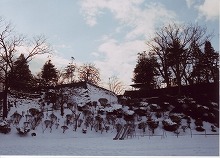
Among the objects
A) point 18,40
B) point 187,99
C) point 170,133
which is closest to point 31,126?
point 18,40

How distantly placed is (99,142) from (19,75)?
664 centimetres

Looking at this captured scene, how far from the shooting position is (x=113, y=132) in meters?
12.5

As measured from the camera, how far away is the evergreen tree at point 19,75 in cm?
1402

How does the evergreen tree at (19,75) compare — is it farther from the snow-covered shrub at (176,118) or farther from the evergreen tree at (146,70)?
the evergreen tree at (146,70)

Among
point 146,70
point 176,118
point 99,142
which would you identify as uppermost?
point 146,70

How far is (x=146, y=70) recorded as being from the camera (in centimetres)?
2255

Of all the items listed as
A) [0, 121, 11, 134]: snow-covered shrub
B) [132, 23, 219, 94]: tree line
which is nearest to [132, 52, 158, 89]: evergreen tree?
[132, 23, 219, 94]: tree line

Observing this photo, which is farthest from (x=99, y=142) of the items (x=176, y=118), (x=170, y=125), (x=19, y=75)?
(x=19, y=75)

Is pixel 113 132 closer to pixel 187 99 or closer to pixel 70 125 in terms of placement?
pixel 70 125

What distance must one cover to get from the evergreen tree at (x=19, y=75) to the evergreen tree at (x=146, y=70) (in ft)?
30.7

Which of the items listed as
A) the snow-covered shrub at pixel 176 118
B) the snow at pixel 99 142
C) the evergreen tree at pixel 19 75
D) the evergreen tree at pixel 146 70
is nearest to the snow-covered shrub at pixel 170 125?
the snow at pixel 99 142

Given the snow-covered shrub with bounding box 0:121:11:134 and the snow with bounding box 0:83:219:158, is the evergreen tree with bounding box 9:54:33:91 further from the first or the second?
the snow-covered shrub with bounding box 0:121:11:134

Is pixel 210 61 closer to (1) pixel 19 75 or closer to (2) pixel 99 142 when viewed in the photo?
Answer: (1) pixel 19 75

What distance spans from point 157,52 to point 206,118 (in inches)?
312
